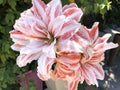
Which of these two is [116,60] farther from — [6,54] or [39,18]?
[39,18]

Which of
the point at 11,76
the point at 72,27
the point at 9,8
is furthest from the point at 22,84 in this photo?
the point at 72,27

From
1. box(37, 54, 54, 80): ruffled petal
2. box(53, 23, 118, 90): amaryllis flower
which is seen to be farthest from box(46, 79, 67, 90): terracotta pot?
box(37, 54, 54, 80): ruffled petal

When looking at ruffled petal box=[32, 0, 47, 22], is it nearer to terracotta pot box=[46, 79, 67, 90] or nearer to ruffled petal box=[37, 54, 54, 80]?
ruffled petal box=[37, 54, 54, 80]

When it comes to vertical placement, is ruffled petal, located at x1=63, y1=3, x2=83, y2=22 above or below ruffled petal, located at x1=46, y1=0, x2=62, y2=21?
below

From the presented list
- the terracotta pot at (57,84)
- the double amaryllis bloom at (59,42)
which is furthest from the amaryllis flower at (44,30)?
the terracotta pot at (57,84)

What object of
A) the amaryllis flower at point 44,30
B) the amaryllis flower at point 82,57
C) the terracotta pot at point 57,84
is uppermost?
the amaryllis flower at point 44,30

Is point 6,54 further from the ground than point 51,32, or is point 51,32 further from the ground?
point 51,32

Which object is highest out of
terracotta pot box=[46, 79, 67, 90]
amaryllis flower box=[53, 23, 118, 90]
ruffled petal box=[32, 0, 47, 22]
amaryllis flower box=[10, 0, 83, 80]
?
ruffled petal box=[32, 0, 47, 22]

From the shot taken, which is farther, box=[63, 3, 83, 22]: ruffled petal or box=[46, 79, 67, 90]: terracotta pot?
box=[46, 79, 67, 90]: terracotta pot

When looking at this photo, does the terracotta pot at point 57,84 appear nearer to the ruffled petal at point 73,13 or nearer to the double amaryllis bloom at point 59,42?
the double amaryllis bloom at point 59,42
